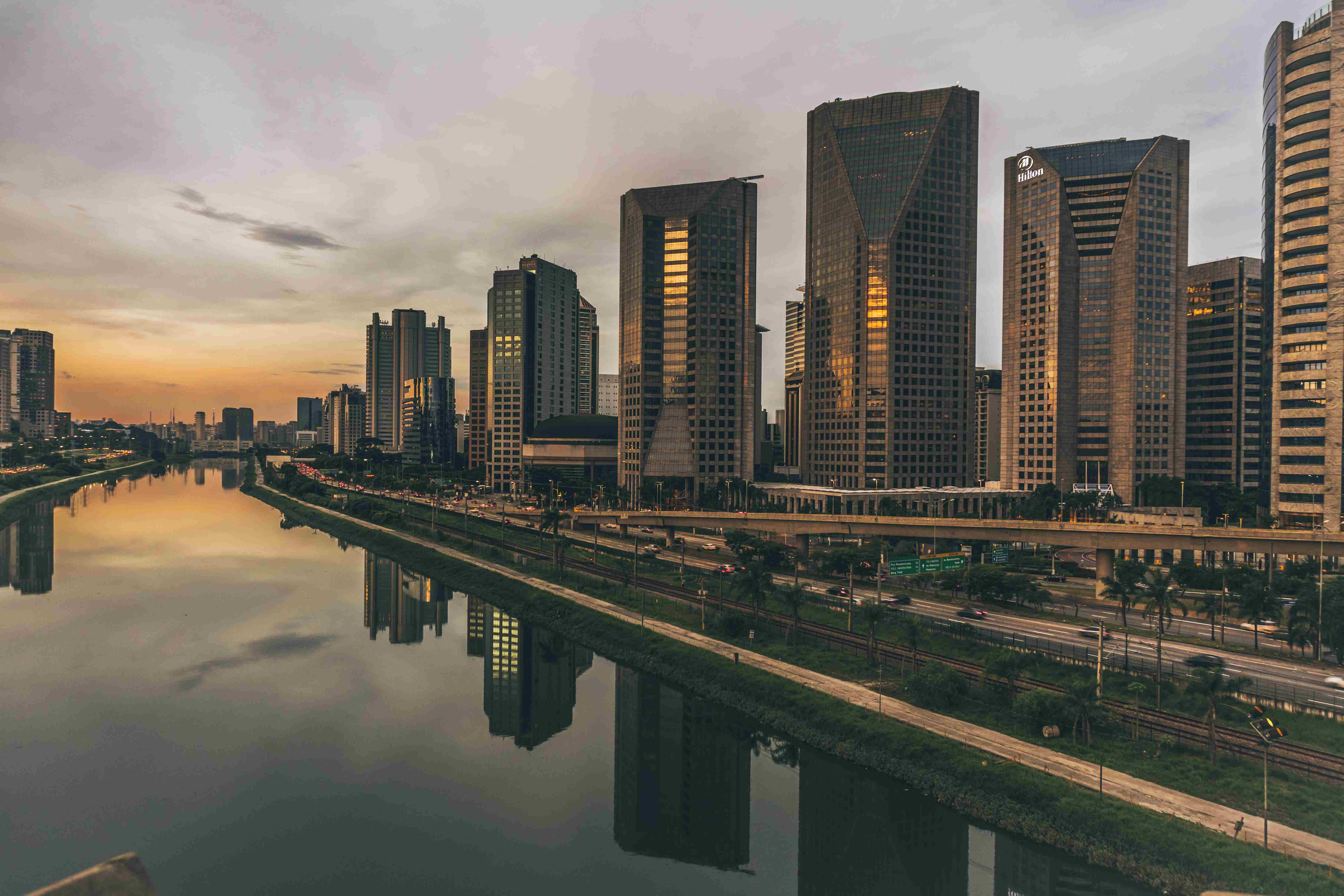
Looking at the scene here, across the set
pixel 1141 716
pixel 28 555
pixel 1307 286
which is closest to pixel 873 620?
pixel 1141 716

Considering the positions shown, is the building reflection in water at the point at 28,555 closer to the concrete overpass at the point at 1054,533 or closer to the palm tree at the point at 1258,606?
the concrete overpass at the point at 1054,533

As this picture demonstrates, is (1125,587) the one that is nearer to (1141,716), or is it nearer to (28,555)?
(1141,716)

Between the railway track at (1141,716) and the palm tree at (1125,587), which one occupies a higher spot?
the palm tree at (1125,587)

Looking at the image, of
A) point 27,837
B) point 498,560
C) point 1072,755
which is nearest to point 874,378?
point 498,560

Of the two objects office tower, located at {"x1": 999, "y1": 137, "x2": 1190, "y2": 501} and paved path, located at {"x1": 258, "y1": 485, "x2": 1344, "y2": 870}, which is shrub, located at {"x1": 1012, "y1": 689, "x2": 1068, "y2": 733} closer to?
paved path, located at {"x1": 258, "y1": 485, "x2": 1344, "y2": 870}

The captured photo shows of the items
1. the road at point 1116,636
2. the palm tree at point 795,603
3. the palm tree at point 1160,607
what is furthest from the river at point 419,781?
the road at point 1116,636

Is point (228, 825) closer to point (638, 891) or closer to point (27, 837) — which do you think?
point (27, 837)

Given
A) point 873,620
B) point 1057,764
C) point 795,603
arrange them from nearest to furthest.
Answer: point 1057,764, point 873,620, point 795,603
